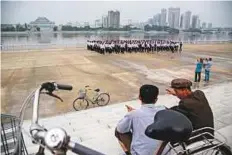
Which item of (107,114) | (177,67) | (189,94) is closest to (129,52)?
(177,67)

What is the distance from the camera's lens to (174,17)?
147250mm

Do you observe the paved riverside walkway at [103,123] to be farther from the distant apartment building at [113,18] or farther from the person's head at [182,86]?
the distant apartment building at [113,18]

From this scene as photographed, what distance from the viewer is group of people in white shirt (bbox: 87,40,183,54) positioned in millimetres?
20766

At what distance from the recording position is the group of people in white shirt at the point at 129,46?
20.8 meters

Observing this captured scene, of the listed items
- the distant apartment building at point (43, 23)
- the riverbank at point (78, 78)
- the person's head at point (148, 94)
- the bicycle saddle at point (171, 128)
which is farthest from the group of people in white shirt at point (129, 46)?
the distant apartment building at point (43, 23)

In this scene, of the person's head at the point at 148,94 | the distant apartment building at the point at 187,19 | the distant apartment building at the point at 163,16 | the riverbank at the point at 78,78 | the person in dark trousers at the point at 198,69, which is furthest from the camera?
the distant apartment building at the point at 163,16

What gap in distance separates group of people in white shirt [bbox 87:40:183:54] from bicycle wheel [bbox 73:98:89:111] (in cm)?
1332

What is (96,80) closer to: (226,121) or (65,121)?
(65,121)

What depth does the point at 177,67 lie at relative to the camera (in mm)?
14047

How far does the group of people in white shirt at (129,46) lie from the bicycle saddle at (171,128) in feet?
63.1

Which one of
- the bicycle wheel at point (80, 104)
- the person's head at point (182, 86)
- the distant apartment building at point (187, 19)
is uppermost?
the distant apartment building at point (187, 19)

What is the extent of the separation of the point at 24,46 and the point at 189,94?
23470 mm

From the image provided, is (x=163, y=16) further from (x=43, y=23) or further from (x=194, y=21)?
(x=43, y=23)

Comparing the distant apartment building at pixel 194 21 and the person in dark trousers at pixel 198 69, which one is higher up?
the distant apartment building at pixel 194 21
